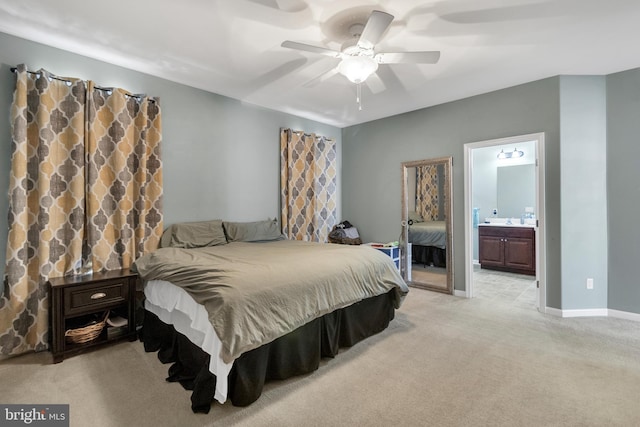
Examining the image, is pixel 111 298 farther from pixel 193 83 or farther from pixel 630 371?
pixel 630 371

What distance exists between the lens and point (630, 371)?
222 cm

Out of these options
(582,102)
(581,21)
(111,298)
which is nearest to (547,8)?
(581,21)

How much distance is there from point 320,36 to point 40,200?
2.77 metres

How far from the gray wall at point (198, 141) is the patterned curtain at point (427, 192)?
7.06 ft

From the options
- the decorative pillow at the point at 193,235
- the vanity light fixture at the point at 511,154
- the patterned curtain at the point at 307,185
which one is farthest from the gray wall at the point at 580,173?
the decorative pillow at the point at 193,235

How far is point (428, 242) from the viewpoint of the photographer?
15.2ft

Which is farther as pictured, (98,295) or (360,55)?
(98,295)

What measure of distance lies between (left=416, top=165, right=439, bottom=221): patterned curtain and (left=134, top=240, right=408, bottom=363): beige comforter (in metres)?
1.83

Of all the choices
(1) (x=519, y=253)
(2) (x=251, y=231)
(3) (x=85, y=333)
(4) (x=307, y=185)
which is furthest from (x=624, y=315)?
(3) (x=85, y=333)

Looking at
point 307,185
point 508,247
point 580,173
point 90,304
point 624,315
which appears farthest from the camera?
point 508,247

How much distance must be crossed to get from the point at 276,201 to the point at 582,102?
3933mm

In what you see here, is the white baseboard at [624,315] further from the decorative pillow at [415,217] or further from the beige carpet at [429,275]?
the decorative pillow at [415,217]

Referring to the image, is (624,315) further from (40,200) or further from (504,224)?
(40,200)

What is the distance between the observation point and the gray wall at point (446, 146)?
3.42 m
